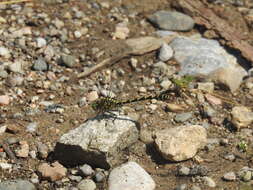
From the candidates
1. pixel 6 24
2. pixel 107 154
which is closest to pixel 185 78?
pixel 107 154

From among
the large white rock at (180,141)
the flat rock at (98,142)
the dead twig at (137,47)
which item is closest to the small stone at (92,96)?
the dead twig at (137,47)

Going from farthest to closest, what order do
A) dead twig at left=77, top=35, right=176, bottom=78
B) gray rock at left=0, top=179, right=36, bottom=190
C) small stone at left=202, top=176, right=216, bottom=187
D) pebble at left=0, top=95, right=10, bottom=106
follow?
dead twig at left=77, top=35, right=176, bottom=78 → pebble at left=0, top=95, right=10, bottom=106 → small stone at left=202, top=176, right=216, bottom=187 → gray rock at left=0, top=179, right=36, bottom=190

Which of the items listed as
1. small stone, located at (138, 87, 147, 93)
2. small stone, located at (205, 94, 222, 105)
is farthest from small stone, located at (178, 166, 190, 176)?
small stone, located at (138, 87, 147, 93)

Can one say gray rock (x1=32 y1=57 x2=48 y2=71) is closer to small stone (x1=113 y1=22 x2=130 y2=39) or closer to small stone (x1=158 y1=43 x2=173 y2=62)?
small stone (x1=113 y1=22 x2=130 y2=39)

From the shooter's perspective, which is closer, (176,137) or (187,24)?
(176,137)

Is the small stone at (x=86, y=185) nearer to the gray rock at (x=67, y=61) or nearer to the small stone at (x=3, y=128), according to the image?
the small stone at (x=3, y=128)

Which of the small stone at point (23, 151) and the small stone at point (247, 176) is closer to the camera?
the small stone at point (247, 176)

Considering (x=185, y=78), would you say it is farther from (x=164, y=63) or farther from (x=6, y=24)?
(x=6, y=24)
